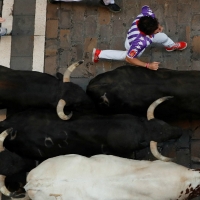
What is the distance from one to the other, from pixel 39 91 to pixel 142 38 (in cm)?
168

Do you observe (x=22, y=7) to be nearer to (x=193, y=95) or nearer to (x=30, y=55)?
(x=30, y=55)

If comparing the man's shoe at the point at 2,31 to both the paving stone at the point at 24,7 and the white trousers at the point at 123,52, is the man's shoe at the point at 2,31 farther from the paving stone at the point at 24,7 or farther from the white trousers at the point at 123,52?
the white trousers at the point at 123,52

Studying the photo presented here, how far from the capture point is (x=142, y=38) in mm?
6383

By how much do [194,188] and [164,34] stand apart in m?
2.50

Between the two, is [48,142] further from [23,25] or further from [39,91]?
[23,25]

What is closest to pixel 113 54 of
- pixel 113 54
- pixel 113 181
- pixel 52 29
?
pixel 113 54

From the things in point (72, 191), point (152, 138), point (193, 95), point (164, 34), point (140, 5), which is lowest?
point (72, 191)

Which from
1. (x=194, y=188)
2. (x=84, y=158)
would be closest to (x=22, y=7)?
(x=84, y=158)

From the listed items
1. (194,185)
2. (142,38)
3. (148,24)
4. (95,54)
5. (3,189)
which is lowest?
(3,189)

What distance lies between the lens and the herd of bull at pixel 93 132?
5508mm

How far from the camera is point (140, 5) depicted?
7453mm

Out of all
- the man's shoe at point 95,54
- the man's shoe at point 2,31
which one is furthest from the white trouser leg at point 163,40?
the man's shoe at point 2,31

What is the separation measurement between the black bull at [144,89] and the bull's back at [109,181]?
1.01m

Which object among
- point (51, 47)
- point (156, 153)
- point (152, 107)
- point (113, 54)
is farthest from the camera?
point (51, 47)
